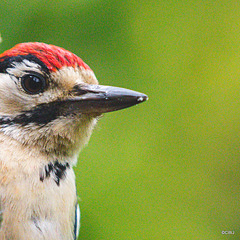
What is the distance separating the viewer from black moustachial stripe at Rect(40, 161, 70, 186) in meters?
1.95

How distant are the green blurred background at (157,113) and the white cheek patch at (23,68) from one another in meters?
1.43

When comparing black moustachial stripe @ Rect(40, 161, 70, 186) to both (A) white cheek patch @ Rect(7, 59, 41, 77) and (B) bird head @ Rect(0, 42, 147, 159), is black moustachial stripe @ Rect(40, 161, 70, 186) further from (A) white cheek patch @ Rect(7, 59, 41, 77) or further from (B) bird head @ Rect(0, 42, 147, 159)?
(A) white cheek patch @ Rect(7, 59, 41, 77)

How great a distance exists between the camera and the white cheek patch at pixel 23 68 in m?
2.00

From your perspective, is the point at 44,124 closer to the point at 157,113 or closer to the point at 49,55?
the point at 49,55

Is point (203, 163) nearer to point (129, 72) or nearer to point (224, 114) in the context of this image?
point (224, 114)

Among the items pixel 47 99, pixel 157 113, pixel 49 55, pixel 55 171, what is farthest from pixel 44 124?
pixel 157 113

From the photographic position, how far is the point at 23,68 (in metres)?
2.01

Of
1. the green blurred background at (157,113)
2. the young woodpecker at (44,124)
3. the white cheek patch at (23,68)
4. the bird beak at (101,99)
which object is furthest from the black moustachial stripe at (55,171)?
the green blurred background at (157,113)

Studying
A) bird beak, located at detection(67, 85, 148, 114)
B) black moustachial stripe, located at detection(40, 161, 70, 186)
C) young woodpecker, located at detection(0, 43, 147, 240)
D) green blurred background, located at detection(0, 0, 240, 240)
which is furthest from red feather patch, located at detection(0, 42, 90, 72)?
green blurred background, located at detection(0, 0, 240, 240)

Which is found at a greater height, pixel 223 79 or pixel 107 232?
pixel 223 79

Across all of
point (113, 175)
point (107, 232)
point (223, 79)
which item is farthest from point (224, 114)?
point (107, 232)

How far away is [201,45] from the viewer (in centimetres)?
396

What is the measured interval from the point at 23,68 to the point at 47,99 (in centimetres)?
23

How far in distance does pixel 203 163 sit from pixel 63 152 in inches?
83.1
